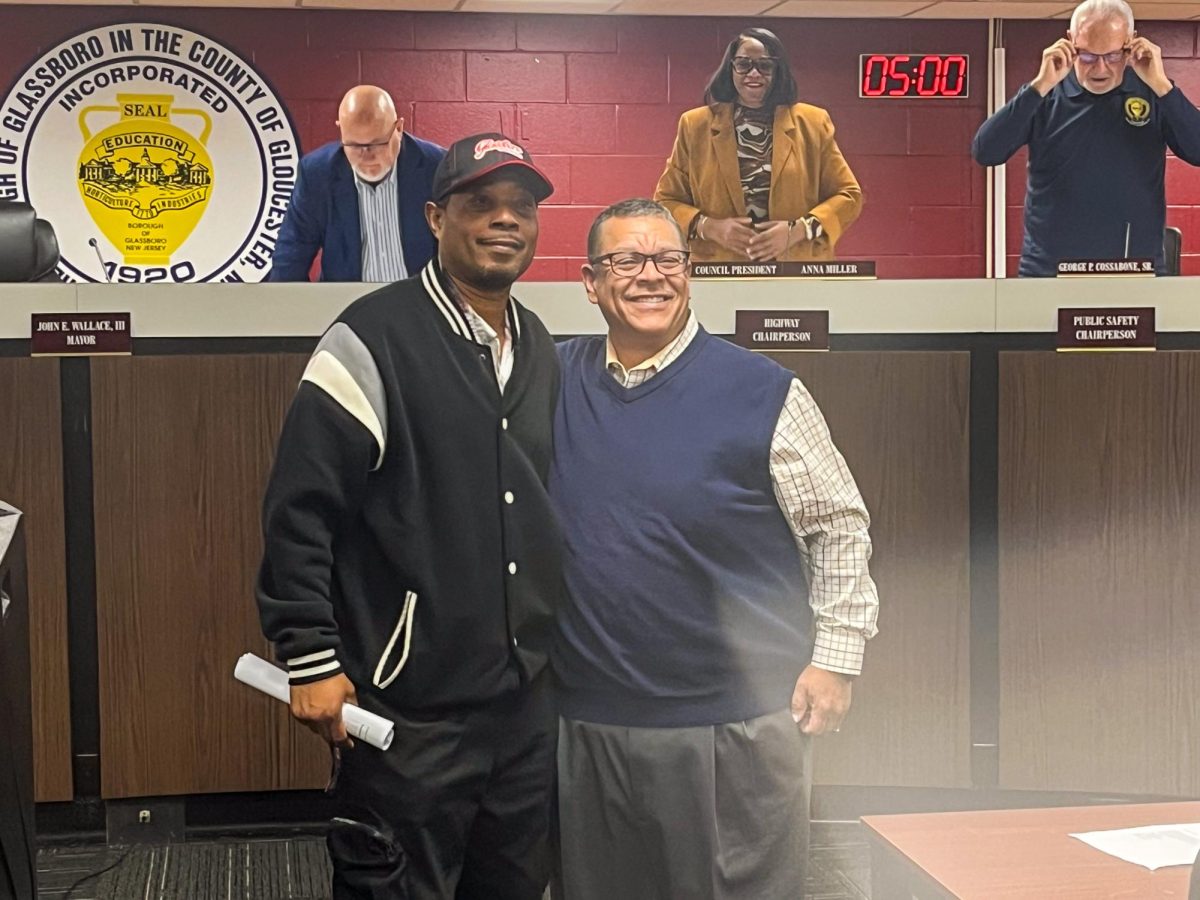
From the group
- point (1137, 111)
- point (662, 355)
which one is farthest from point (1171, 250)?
point (662, 355)

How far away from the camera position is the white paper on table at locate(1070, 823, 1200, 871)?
4.32 feet

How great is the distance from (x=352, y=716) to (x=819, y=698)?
1.75ft

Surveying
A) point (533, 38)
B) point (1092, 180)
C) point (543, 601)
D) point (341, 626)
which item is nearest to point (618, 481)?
point (543, 601)

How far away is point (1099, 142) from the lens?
329 cm

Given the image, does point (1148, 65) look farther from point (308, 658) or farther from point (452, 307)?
point (308, 658)

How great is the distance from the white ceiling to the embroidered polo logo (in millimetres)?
2055

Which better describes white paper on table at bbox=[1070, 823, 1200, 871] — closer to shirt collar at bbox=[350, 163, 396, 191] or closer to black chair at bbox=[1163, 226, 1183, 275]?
black chair at bbox=[1163, 226, 1183, 275]

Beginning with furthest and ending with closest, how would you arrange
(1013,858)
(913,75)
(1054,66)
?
1. (913,75)
2. (1054,66)
3. (1013,858)

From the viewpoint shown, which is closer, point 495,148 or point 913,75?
point 495,148

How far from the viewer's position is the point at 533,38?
5.32m

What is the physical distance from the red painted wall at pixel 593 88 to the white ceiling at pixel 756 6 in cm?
6

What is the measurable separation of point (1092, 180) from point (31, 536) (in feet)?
7.86

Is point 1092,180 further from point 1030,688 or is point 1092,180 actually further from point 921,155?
point 921,155

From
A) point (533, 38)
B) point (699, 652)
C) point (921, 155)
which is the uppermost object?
point (533, 38)
